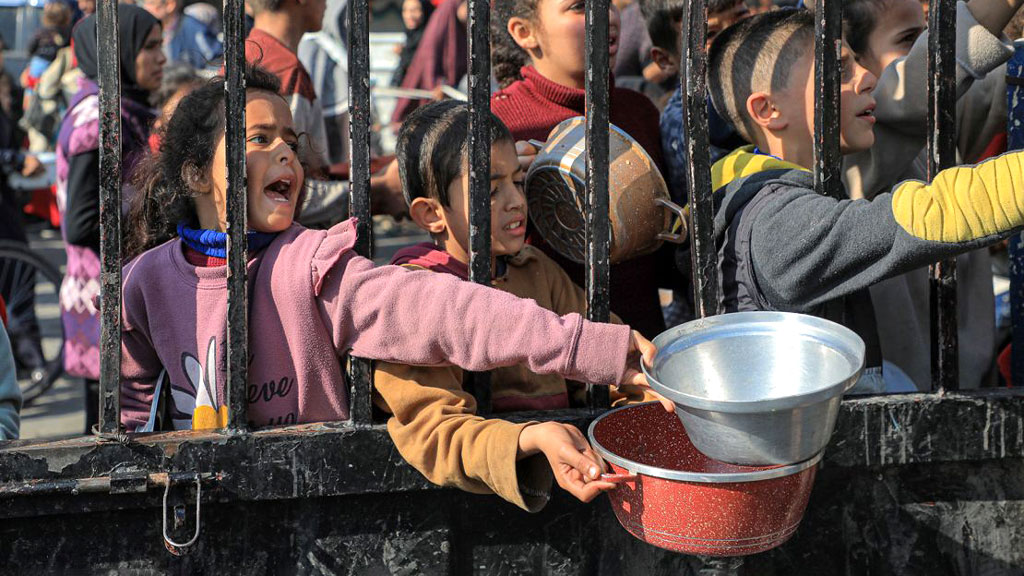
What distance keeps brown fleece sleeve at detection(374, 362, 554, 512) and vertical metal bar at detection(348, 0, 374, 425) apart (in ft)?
0.14

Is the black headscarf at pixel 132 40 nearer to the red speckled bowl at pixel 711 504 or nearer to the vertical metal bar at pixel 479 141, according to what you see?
the vertical metal bar at pixel 479 141

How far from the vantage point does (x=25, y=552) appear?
1974 mm

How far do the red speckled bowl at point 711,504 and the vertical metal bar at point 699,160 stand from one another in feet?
1.24

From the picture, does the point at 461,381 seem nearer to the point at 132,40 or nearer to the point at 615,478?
the point at 615,478

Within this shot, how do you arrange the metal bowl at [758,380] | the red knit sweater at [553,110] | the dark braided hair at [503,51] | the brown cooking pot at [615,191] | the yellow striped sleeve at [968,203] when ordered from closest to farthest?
1. the metal bowl at [758,380]
2. the yellow striped sleeve at [968,203]
3. the brown cooking pot at [615,191]
4. the red knit sweater at [553,110]
5. the dark braided hair at [503,51]

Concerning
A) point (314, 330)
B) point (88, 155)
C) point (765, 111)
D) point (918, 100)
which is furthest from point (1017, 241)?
point (88, 155)

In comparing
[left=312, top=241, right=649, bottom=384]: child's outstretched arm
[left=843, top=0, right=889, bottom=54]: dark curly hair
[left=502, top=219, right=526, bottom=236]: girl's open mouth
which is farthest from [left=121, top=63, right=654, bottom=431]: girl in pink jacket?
[left=843, top=0, right=889, bottom=54]: dark curly hair

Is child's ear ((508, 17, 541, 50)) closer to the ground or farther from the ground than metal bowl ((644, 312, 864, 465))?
farther from the ground

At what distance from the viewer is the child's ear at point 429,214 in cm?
235

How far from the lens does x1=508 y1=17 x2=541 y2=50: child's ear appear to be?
10.3 feet

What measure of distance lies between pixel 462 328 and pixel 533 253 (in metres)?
0.52

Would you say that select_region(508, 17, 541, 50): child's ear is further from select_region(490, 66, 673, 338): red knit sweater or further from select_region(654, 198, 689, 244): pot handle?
select_region(654, 198, 689, 244): pot handle

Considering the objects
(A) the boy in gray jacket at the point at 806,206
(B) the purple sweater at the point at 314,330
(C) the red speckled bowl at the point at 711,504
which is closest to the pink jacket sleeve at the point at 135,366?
(B) the purple sweater at the point at 314,330

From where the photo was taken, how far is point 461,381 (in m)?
2.13
